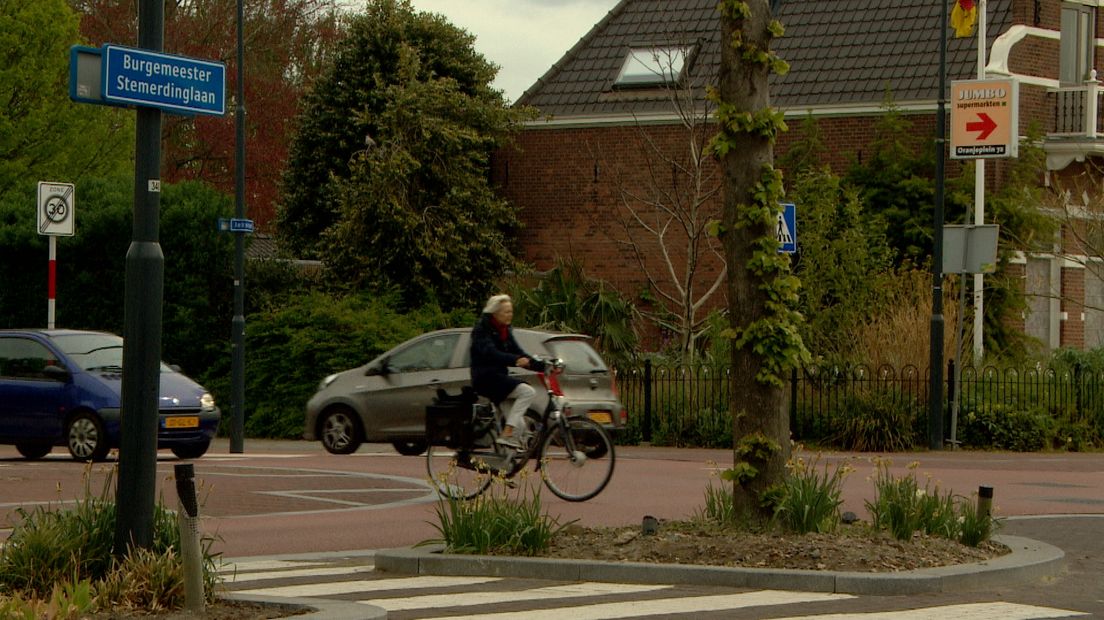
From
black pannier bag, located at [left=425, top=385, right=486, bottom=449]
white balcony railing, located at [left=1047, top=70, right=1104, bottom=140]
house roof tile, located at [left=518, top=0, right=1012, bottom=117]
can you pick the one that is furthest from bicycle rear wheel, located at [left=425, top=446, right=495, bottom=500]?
white balcony railing, located at [left=1047, top=70, right=1104, bottom=140]

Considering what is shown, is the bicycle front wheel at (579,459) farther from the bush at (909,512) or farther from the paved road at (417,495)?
the bush at (909,512)

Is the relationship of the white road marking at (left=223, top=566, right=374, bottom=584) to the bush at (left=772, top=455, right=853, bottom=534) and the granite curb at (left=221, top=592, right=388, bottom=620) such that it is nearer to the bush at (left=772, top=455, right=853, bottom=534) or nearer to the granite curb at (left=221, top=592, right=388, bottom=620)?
the granite curb at (left=221, top=592, right=388, bottom=620)

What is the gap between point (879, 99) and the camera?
33.2 metres

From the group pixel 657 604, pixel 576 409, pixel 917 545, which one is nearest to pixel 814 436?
pixel 576 409

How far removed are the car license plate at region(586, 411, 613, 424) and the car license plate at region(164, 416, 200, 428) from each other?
483 centimetres

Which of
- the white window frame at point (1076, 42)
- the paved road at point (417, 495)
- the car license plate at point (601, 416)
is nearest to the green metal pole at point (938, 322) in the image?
the paved road at point (417, 495)

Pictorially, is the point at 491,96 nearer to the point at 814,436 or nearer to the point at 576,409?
the point at 814,436

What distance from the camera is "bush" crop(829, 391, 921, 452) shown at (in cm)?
2531

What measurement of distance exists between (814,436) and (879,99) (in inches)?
380

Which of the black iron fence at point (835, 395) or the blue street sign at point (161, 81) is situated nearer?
the blue street sign at point (161, 81)

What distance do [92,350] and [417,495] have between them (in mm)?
7195

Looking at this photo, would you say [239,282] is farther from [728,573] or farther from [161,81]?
[161,81]

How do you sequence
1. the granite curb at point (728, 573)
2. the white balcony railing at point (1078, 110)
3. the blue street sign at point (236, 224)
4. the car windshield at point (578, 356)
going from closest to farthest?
the granite curb at point (728, 573), the car windshield at point (578, 356), the blue street sign at point (236, 224), the white balcony railing at point (1078, 110)

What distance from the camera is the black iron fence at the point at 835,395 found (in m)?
25.7
